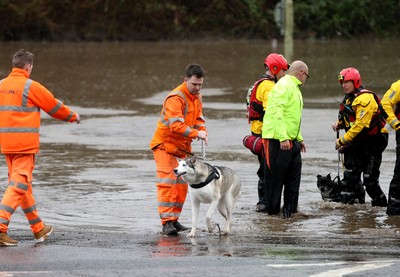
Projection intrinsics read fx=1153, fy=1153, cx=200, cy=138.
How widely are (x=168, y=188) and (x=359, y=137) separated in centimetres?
285

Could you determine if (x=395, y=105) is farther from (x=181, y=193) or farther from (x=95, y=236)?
(x=95, y=236)

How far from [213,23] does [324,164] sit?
2911 centimetres

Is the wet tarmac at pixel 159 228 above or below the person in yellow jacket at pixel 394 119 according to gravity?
below

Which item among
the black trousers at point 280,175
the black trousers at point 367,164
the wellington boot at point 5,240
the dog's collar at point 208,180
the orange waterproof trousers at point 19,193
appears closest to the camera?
the wellington boot at point 5,240

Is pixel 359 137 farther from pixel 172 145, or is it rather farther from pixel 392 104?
pixel 172 145

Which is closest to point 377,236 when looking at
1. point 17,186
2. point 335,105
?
point 17,186

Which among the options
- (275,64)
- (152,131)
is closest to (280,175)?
(275,64)

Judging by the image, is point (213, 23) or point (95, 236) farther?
point (213, 23)

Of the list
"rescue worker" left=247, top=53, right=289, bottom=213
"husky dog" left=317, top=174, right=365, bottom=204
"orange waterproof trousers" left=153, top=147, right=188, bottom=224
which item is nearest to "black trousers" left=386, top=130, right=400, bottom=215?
"husky dog" left=317, top=174, right=365, bottom=204

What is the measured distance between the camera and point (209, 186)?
11469mm

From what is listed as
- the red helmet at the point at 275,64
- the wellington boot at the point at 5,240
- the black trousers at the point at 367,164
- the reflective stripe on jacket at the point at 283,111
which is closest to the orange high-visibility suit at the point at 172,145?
the reflective stripe on jacket at the point at 283,111

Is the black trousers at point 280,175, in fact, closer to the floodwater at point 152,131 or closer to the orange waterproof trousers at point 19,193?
the floodwater at point 152,131

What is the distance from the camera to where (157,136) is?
12039mm

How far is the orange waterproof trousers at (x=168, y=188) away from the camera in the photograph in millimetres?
11812
